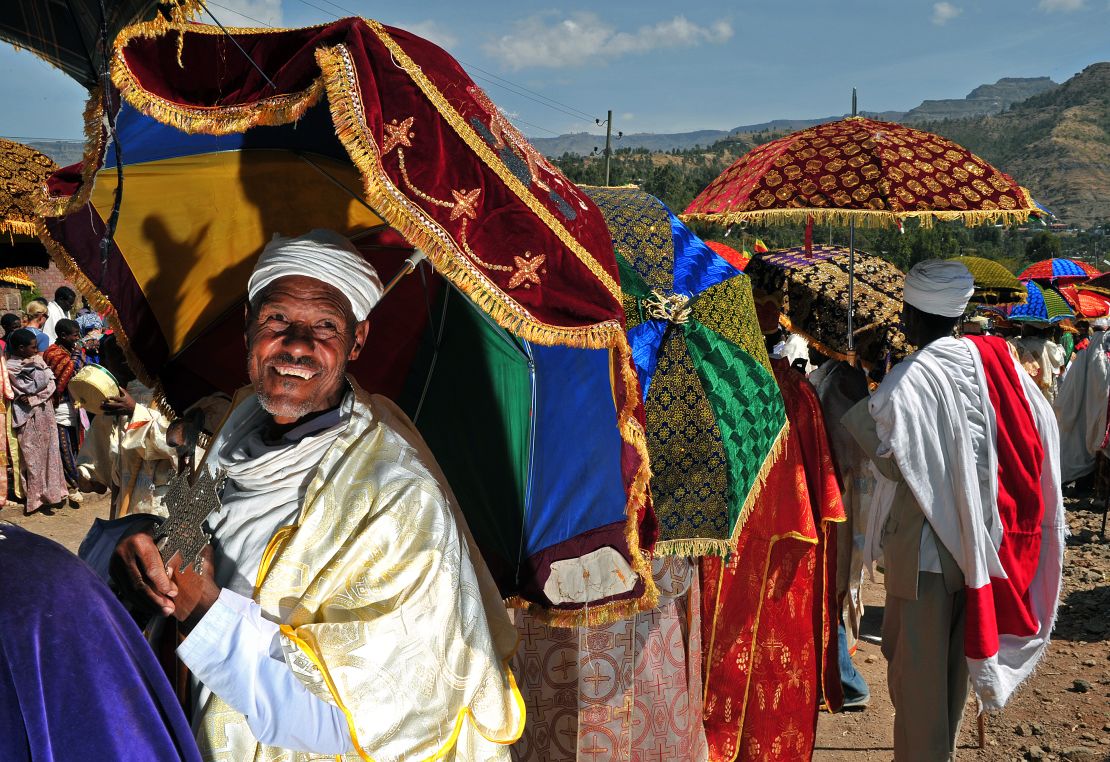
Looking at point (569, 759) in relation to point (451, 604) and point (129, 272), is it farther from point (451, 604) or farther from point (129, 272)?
point (129, 272)

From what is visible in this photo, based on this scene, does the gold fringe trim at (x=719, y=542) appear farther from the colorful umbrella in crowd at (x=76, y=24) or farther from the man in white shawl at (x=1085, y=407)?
the man in white shawl at (x=1085, y=407)

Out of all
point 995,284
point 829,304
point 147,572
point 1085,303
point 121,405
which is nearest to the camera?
point 147,572

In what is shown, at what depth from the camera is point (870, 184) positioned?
155 inches

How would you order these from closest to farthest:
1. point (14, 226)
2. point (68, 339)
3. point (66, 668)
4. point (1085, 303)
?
point (66, 668) < point (14, 226) < point (68, 339) < point (1085, 303)

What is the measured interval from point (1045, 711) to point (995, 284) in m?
9.47

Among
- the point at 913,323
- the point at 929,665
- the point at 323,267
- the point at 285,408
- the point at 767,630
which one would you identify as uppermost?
the point at 323,267

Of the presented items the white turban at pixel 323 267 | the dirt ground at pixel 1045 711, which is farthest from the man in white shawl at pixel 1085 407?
the white turban at pixel 323 267

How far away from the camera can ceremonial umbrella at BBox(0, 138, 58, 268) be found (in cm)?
348

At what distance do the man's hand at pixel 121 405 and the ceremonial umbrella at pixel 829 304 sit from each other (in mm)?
3926

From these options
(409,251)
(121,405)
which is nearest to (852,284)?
(409,251)

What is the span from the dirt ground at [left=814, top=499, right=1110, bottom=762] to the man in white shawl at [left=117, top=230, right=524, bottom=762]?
3.61 m

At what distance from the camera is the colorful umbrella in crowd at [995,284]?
13805 mm

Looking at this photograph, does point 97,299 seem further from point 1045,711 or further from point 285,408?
point 1045,711

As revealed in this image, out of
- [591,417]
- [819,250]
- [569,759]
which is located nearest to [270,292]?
[591,417]
